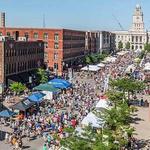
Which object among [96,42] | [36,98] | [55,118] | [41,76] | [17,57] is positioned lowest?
[55,118]

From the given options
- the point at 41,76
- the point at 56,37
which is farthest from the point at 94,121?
the point at 56,37

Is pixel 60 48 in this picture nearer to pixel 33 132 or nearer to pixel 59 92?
pixel 59 92

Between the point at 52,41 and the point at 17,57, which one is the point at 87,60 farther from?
the point at 17,57

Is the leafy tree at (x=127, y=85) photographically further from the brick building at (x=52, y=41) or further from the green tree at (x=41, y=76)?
the brick building at (x=52, y=41)

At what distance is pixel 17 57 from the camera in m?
70.7

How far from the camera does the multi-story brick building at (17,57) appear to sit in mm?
65812

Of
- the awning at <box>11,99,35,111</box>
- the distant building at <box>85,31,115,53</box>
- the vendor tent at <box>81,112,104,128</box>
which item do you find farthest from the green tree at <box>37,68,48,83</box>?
the distant building at <box>85,31,115,53</box>

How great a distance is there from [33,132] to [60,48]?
195ft

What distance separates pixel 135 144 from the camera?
3672cm

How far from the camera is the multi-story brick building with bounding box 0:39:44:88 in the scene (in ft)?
216

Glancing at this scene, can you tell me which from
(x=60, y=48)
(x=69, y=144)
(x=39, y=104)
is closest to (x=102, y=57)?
(x=60, y=48)

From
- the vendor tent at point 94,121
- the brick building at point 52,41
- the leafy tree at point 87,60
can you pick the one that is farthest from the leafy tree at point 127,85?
the leafy tree at point 87,60

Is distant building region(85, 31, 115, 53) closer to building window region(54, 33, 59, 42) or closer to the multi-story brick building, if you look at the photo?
building window region(54, 33, 59, 42)

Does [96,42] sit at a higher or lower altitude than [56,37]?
lower
